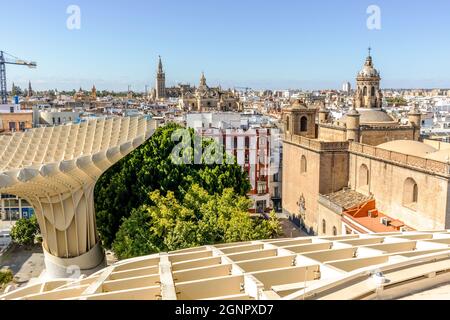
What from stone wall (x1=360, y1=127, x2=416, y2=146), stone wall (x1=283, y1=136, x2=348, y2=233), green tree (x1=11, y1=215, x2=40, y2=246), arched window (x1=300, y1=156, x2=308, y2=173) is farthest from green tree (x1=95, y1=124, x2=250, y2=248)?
stone wall (x1=360, y1=127, x2=416, y2=146)

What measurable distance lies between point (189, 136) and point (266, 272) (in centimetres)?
1967

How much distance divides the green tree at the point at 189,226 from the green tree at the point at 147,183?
2631mm

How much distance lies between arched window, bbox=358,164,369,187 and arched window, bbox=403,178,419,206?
4.37 meters

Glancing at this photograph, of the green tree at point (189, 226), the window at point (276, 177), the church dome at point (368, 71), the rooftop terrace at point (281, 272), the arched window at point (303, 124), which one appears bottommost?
the window at point (276, 177)

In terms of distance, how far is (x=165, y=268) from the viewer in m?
11.4

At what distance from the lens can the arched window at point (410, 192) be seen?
25.6m

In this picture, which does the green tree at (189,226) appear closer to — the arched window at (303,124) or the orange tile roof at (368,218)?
the orange tile roof at (368,218)

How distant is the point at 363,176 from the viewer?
101 ft

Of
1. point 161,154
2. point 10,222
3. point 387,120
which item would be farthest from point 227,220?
point 10,222

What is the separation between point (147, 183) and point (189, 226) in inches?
284

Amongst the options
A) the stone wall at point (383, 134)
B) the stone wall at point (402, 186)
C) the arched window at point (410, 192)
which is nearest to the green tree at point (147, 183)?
the stone wall at point (402, 186)

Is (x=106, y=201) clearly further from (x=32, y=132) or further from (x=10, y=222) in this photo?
(x=10, y=222)

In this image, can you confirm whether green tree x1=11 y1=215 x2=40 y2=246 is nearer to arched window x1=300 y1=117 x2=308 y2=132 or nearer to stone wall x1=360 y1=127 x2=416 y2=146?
arched window x1=300 y1=117 x2=308 y2=132

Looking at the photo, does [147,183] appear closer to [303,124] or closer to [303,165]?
[303,165]
